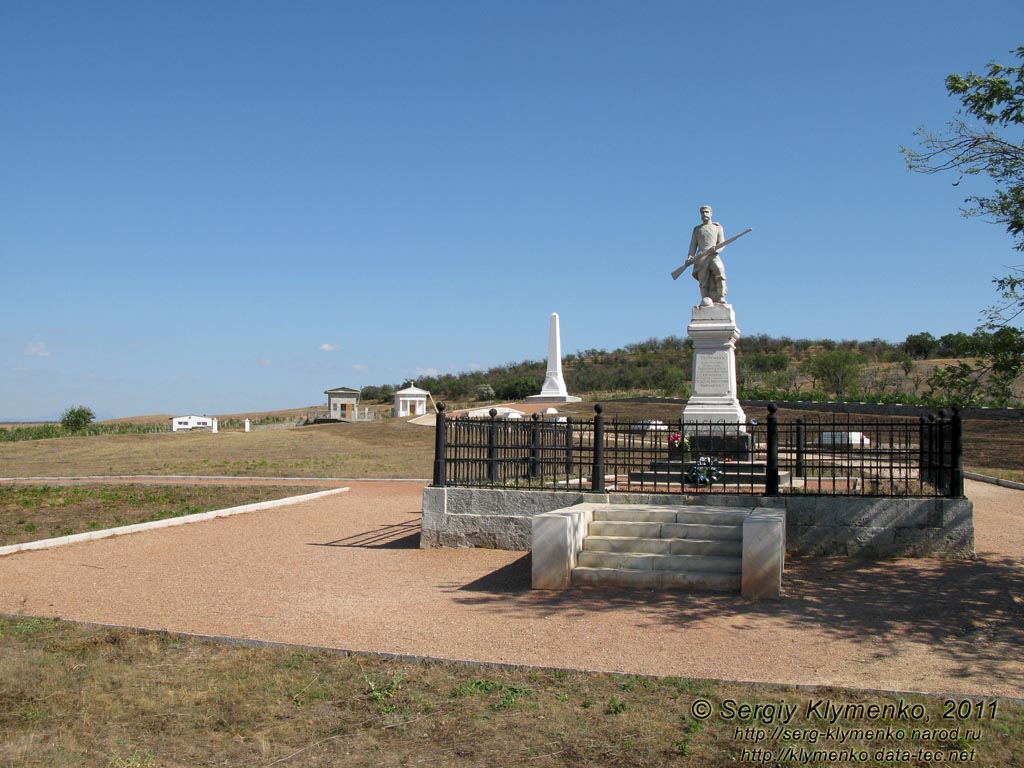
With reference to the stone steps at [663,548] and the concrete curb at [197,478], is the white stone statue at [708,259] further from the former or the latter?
the concrete curb at [197,478]

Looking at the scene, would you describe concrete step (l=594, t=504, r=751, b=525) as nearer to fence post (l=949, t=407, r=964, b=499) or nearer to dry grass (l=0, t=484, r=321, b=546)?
fence post (l=949, t=407, r=964, b=499)

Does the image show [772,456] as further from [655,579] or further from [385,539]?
[385,539]

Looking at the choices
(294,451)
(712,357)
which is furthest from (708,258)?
(294,451)

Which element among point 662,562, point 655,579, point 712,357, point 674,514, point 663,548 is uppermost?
point 712,357

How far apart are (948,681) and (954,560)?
16.2 ft

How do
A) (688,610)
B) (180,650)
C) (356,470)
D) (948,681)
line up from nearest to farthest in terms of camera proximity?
(948,681), (180,650), (688,610), (356,470)

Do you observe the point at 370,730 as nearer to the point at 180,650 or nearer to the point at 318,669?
the point at 318,669

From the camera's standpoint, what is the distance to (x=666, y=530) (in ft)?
33.2

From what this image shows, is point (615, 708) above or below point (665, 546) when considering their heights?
below

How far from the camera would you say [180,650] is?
6770 mm

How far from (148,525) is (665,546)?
352 inches

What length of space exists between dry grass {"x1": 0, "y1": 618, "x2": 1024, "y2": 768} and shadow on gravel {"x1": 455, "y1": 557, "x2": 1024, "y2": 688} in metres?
1.74

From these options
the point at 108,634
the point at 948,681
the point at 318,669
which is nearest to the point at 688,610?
the point at 948,681

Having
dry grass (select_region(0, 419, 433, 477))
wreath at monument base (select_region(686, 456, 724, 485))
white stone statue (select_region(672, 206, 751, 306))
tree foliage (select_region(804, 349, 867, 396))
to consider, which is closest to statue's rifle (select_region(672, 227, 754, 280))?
white stone statue (select_region(672, 206, 751, 306))
